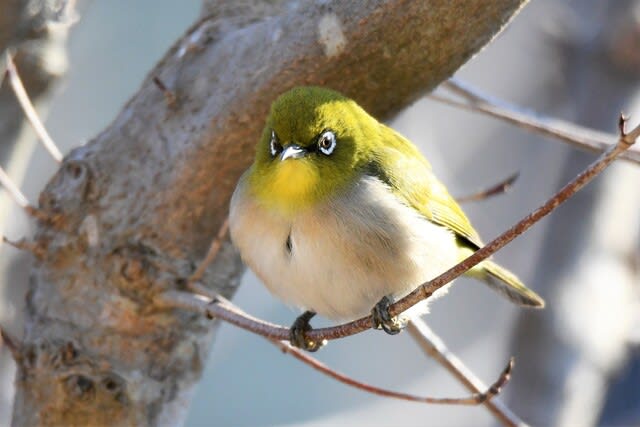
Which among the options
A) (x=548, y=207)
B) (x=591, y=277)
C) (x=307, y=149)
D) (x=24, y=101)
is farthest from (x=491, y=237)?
(x=548, y=207)

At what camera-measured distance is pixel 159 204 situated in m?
3.33

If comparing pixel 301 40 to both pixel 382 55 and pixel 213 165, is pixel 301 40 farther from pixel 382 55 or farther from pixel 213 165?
pixel 213 165

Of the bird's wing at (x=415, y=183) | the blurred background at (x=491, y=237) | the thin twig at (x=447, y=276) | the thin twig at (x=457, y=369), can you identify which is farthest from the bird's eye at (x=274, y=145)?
the thin twig at (x=457, y=369)

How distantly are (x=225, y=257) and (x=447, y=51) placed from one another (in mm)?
1128

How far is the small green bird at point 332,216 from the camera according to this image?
2.98 metres

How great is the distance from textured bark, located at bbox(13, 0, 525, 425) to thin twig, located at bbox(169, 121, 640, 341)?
1.33 ft

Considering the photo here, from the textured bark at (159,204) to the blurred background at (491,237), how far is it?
37 cm

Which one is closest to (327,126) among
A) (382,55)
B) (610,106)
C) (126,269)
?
(382,55)

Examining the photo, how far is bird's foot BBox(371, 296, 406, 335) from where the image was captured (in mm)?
2898

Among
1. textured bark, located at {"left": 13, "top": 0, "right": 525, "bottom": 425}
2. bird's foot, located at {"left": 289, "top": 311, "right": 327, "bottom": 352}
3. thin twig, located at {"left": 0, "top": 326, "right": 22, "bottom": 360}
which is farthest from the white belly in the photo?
thin twig, located at {"left": 0, "top": 326, "right": 22, "bottom": 360}

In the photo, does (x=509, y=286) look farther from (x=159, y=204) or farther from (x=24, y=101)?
Answer: (x=24, y=101)

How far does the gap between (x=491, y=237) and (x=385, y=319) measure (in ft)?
15.8

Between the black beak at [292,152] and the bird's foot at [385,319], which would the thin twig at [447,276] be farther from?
the black beak at [292,152]

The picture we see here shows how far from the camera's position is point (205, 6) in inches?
147
